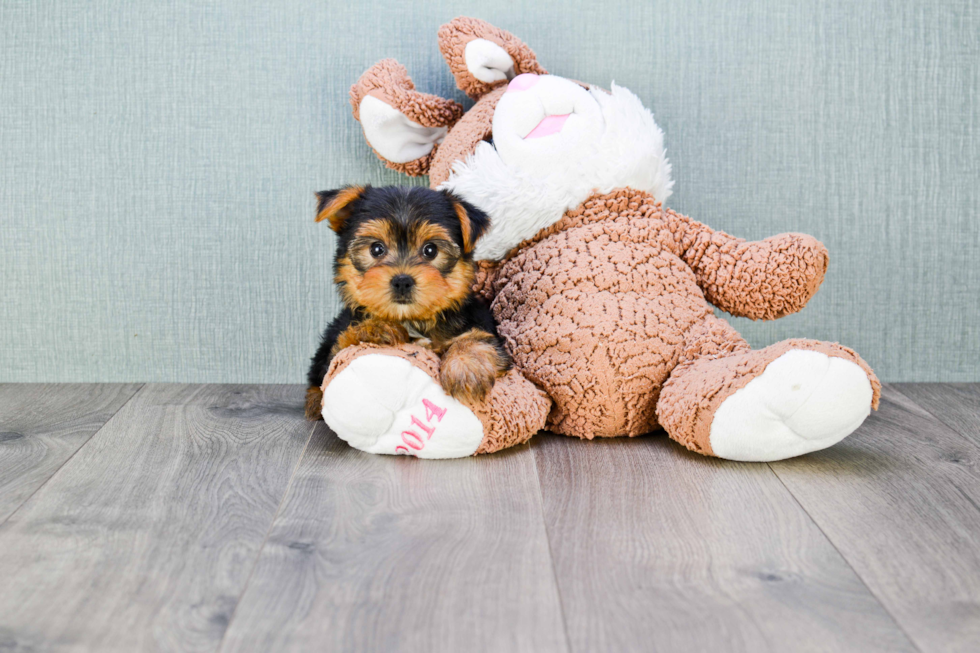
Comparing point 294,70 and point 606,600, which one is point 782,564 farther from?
point 294,70

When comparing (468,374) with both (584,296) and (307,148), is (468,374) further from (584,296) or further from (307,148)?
(307,148)

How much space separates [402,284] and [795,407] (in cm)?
92

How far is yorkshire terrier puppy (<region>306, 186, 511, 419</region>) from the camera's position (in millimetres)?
1908

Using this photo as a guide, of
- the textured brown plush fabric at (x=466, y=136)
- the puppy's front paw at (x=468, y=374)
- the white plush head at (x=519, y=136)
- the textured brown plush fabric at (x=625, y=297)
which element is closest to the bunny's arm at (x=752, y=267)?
the textured brown plush fabric at (x=625, y=297)

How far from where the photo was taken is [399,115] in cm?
244

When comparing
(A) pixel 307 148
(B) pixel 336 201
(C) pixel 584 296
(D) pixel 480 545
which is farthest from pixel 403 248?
(A) pixel 307 148

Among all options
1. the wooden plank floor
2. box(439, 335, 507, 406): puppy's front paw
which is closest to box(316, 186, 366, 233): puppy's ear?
box(439, 335, 507, 406): puppy's front paw

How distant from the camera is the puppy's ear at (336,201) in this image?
1981 millimetres

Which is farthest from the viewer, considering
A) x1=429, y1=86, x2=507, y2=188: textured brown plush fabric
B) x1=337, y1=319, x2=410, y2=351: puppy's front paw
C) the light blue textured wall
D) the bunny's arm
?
the light blue textured wall

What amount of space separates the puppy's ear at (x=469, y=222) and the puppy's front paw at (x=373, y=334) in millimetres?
265

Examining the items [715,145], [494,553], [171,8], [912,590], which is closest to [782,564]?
[912,590]

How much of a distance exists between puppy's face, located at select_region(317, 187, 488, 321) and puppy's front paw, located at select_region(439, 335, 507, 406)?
0.14 metres

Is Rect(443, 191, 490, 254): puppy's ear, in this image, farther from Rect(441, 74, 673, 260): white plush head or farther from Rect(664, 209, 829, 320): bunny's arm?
Rect(664, 209, 829, 320): bunny's arm

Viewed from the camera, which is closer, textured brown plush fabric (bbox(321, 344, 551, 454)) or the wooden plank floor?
the wooden plank floor
